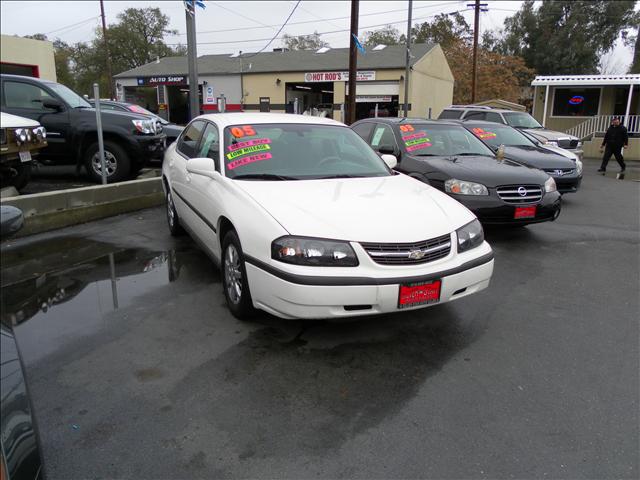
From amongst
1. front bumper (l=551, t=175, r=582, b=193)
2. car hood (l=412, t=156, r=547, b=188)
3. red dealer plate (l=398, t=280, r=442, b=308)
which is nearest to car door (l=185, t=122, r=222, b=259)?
red dealer plate (l=398, t=280, r=442, b=308)

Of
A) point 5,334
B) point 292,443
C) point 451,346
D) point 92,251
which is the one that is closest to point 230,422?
point 292,443

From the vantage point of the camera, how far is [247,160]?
14.1 feet

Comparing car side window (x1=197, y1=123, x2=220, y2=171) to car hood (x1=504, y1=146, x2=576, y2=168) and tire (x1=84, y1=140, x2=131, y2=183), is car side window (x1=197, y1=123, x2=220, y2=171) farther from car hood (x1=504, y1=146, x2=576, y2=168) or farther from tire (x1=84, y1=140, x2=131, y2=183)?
car hood (x1=504, y1=146, x2=576, y2=168)

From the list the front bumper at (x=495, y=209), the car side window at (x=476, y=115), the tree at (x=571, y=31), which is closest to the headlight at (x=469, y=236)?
the front bumper at (x=495, y=209)

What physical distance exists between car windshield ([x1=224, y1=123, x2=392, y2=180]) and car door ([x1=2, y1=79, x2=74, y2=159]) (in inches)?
204

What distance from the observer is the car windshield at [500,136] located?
9.30m

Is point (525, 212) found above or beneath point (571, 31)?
beneath

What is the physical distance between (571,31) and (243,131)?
155 feet

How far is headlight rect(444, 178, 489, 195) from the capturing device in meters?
6.02

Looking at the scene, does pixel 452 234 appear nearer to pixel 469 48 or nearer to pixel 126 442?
pixel 126 442

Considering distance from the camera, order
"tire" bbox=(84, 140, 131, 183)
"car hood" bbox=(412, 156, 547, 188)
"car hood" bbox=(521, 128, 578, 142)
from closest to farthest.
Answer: "car hood" bbox=(412, 156, 547, 188) < "tire" bbox=(84, 140, 131, 183) < "car hood" bbox=(521, 128, 578, 142)

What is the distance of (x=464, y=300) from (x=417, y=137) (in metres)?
3.42

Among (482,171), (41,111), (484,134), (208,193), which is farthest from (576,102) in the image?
(208,193)

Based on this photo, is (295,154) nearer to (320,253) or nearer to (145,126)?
(320,253)
